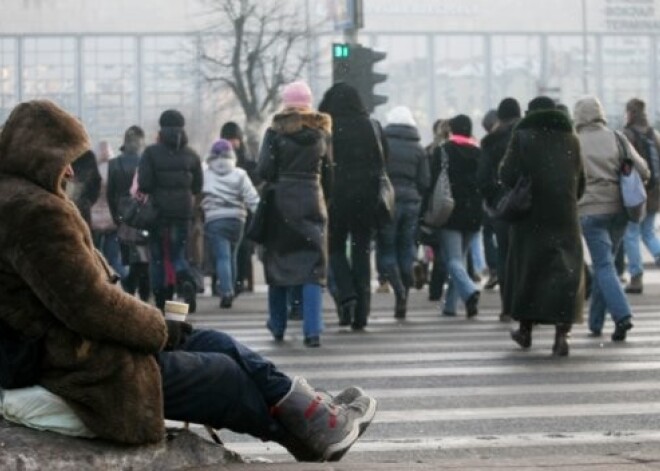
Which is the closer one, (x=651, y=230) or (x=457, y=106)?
(x=651, y=230)

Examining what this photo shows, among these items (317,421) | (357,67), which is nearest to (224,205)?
(357,67)

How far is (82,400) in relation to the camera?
19.5ft

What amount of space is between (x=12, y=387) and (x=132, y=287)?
13.2 meters

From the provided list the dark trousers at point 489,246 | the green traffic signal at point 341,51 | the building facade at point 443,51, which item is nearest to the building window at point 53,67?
the building facade at point 443,51

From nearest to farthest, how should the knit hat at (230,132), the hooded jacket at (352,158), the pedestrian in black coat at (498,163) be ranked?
the hooded jacket at (352,158) < the pedestrian in black coat at (498,163) < the knit hat at (230,132)

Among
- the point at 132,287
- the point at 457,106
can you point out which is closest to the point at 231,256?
the point at 132,287

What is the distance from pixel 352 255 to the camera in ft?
47.7

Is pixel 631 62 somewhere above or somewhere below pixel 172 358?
above

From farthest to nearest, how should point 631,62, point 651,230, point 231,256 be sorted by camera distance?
1. point 631,62
2. point 651,230
3. point 231,256

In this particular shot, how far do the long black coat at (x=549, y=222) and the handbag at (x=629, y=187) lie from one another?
4.17 feet

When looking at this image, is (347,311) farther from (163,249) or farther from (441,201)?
(163,249)

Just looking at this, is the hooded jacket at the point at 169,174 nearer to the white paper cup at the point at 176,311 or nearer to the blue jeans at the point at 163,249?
the blue jeans at the point at 163,249

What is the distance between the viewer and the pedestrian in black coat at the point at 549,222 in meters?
11.9

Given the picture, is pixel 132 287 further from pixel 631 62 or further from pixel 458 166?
pixel 631 62
